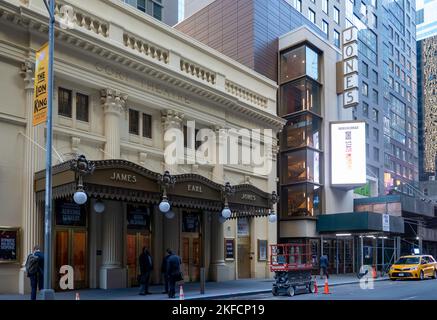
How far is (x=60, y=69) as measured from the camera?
19.6 meters

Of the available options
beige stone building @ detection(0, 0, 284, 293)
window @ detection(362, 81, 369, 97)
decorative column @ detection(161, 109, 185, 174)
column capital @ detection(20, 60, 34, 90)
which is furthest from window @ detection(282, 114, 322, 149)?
window @ detection(362, 81, 369, 97)

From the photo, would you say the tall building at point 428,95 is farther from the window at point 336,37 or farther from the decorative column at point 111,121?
the decorative column at point 111,121

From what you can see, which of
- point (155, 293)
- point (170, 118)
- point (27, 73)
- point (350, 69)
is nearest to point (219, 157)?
point (170, 118)

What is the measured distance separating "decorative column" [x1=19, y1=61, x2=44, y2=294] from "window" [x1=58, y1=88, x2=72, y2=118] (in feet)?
5.40

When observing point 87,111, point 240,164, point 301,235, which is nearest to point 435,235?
point 301,235

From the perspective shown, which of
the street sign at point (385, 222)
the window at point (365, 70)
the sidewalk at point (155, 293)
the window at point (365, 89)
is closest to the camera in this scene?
the sidewalk at point (155, 293)

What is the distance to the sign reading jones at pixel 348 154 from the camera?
38438 mm

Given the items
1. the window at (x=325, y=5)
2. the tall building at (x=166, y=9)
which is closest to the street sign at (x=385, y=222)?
the tall building at (x=166, y=9)

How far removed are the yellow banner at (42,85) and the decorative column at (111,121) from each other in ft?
17.9

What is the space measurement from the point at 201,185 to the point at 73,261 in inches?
242

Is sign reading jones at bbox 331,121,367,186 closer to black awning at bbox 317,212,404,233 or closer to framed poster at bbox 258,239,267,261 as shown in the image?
black awning at bbox 317,212,404,233

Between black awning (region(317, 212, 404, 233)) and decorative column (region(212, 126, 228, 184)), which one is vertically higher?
decorative column (region(212, 126, 228, 184))

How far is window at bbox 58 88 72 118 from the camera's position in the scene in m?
20.3

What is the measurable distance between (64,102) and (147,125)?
187 inches
